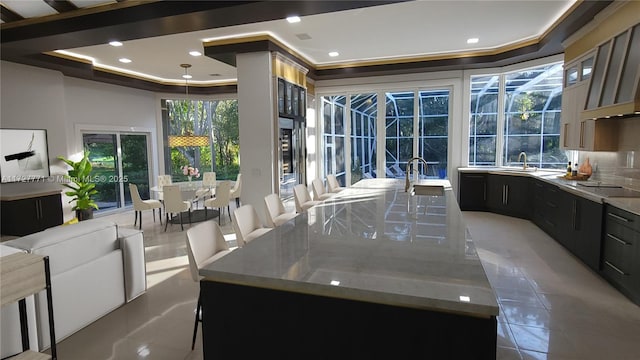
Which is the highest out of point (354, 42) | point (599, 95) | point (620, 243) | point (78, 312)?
point (354, 42)

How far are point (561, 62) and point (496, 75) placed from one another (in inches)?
47.4

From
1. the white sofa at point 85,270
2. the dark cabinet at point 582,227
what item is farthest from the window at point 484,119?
the white sofa at point 85,270

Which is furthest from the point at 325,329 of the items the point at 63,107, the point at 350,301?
the point at 63,107

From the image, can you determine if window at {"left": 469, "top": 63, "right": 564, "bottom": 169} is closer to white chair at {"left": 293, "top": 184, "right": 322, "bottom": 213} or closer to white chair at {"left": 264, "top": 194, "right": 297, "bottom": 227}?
white chair at {"left": 293, "top": 184, "right": 322, "bottom": 213}

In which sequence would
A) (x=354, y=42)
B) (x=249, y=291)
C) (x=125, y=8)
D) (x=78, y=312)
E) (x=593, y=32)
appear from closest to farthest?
(x=249, y=291) → (x=78, y=312) → (x=125, y=8) → (x=593, y=32) → (x=354, y=42)

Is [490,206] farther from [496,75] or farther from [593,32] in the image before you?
[593,32]

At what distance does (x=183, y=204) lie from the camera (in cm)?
608

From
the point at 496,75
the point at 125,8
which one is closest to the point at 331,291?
the point at 125,8

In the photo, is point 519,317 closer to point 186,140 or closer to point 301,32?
point 301,32

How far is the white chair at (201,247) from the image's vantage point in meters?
2.28

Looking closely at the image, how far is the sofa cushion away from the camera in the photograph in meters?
2.55

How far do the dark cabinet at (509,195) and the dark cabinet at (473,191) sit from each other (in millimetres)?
98

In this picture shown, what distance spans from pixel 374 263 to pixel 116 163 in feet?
26.8

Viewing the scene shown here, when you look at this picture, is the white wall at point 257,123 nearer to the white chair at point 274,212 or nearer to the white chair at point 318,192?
the white chair at point 318,192
